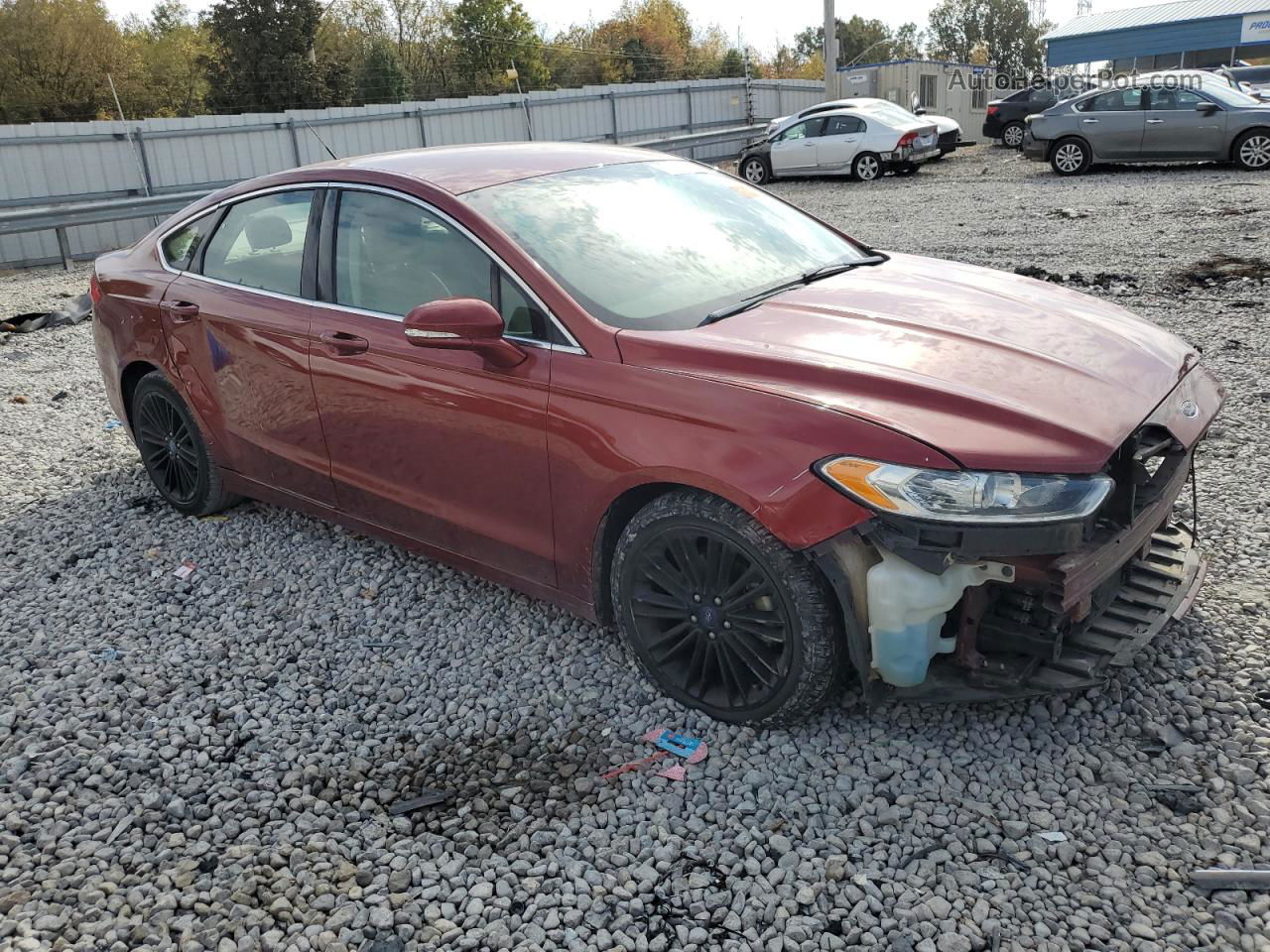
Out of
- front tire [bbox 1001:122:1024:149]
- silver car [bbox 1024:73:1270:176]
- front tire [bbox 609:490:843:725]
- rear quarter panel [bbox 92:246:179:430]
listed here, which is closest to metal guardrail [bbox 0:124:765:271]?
silver car [bbox 1024:73:1270:176]

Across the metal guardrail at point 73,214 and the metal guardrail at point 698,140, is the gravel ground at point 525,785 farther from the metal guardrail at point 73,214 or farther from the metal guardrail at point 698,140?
the metal guardrail at point 698,140

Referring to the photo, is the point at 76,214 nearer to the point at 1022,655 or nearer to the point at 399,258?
the point at 399,258

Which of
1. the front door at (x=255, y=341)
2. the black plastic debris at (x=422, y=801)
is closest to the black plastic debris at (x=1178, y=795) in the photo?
the black plastic debris at (x=422, y=801)

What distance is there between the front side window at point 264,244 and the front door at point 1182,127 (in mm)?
16264

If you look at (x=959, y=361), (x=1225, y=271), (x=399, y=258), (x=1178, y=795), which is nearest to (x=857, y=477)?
(x=959, y=361)

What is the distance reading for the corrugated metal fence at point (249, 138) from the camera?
1806 centimetres

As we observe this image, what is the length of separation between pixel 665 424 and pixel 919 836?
1.38 meters

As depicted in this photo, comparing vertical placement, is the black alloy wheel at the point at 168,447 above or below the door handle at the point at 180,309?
below

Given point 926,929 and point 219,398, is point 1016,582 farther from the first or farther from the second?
point 219,398

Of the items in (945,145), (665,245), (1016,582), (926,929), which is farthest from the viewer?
(945,145)

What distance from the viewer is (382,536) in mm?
4316

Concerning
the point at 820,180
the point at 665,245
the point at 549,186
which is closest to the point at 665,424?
the point at 665,245

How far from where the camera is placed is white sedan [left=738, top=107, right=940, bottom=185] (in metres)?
19.8

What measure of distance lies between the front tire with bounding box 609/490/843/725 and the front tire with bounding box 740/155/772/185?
19.1 meters
